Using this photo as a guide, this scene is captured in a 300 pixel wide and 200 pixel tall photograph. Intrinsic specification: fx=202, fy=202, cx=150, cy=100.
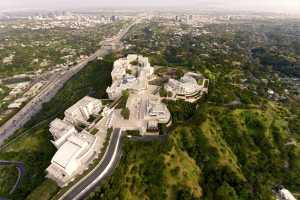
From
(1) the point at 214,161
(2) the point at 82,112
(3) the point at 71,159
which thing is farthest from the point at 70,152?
(1) the point at 214,161

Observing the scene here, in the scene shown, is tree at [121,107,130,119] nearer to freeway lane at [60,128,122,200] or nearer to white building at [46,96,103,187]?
freeway lane at [60,128,122,200]

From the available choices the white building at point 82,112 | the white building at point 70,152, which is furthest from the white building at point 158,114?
the white building at point 82,112

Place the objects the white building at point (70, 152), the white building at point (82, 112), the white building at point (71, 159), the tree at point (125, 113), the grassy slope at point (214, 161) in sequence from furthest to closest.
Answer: the white building at point (82, 112)
the tree at point (125, 113)
the grassy slope at point (214, 161)
the white building at point (70, 152)
the white building at point (71, 159)

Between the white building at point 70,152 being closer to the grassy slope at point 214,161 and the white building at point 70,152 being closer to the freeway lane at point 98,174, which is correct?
the freeway lane at point 98,174

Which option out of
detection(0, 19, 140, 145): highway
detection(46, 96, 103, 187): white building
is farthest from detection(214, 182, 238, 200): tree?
detection(0, 19, 140, 145): highway

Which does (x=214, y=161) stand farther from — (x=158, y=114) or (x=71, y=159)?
(x=71, y=159)

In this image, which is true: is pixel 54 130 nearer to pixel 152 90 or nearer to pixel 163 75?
pixel 152 90
